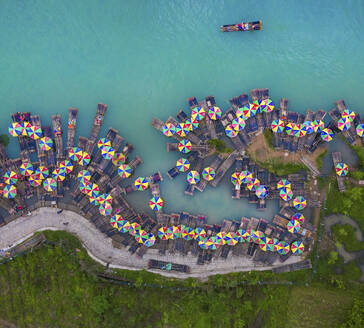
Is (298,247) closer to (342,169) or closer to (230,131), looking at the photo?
(342,169)

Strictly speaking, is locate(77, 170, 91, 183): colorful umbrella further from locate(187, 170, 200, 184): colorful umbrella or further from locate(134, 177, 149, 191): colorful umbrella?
locate(187, 170, 200, 184): colorful umbrella

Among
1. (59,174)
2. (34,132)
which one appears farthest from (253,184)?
(34,132)

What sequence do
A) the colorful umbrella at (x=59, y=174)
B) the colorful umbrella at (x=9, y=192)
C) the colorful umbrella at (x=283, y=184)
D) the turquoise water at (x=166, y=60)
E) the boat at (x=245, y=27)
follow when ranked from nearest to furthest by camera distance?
the colorful umbrella at (x=283, y=184) → the colorful umbrella at (x=9, y=192) → the colorful umbrella at (x=59, y=174) → the boat at (x=245, y=27) → the turquoise water at (x=166, y=60)

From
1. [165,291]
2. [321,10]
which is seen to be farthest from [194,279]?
[321,10]

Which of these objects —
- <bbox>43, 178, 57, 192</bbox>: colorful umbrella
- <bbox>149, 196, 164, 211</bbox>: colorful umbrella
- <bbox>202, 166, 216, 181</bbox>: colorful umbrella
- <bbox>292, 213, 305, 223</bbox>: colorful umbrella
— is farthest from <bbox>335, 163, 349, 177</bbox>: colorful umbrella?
<bbox>43, 178, 57, 192</bbox>: colorful umbrella

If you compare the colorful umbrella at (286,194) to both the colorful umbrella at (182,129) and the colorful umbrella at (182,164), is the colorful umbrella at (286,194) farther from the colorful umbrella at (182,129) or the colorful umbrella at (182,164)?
the colorful umbrella at (182,129)

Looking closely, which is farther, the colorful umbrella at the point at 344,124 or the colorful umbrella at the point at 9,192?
the colorful umbrella at the point at 9,192

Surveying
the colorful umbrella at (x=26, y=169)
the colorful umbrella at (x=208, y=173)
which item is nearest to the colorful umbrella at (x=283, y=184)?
the colorful umbrella at (x=208, y=173)

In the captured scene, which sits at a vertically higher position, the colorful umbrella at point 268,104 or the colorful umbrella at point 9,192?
the colorful umbrella at point 268,104
